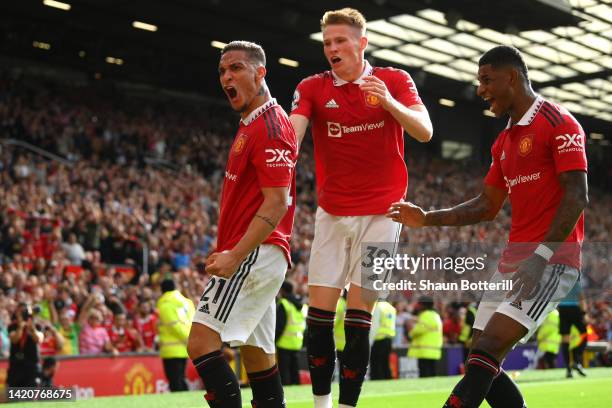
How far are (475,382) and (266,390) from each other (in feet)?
4.02

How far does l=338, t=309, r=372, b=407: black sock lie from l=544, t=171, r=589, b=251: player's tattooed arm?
1.39m

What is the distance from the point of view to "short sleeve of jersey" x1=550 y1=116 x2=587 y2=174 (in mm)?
4926

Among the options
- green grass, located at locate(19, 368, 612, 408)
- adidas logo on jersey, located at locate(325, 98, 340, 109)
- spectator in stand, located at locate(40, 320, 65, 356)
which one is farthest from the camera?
spectator in stand, located at locate(40, 320, 65, 356)

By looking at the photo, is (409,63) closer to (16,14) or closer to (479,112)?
(479,112)

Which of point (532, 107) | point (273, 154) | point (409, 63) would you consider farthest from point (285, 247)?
point (409, 63)

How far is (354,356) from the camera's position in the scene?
18.7 ft

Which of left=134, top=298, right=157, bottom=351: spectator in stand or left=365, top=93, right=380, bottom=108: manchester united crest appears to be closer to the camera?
left=365, top=93, right=380, bottom=108: manchester united crest

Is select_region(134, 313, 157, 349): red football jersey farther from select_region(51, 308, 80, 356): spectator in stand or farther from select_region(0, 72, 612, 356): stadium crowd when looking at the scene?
select_region(51, 308, 80, 356): spectator in stand

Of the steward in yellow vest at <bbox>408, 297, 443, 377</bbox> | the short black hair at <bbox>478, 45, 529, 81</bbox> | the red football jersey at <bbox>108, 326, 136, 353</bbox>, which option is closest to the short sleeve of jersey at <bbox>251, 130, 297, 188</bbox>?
the short black hair at <bbox>478, 45, 529, 81</bbox>

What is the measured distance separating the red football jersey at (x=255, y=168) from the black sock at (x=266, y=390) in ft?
2.44

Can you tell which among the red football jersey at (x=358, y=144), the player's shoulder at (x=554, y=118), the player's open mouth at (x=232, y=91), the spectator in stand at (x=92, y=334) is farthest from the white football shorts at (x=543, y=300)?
the spectator in stand at (x=92, y=334)

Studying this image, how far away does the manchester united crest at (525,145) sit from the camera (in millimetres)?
5148

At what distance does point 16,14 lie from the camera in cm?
2895

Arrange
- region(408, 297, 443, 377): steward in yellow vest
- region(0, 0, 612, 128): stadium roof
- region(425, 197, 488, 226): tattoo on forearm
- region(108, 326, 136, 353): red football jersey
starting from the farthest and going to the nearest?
region(0, 0, 612, 128): stadium roof → region(408, 297, 443, 377): steward in yellow vest → region(108, 326, 136, 353): red football jersey → region(425, 197, 488, 226): tattoo on forearm
